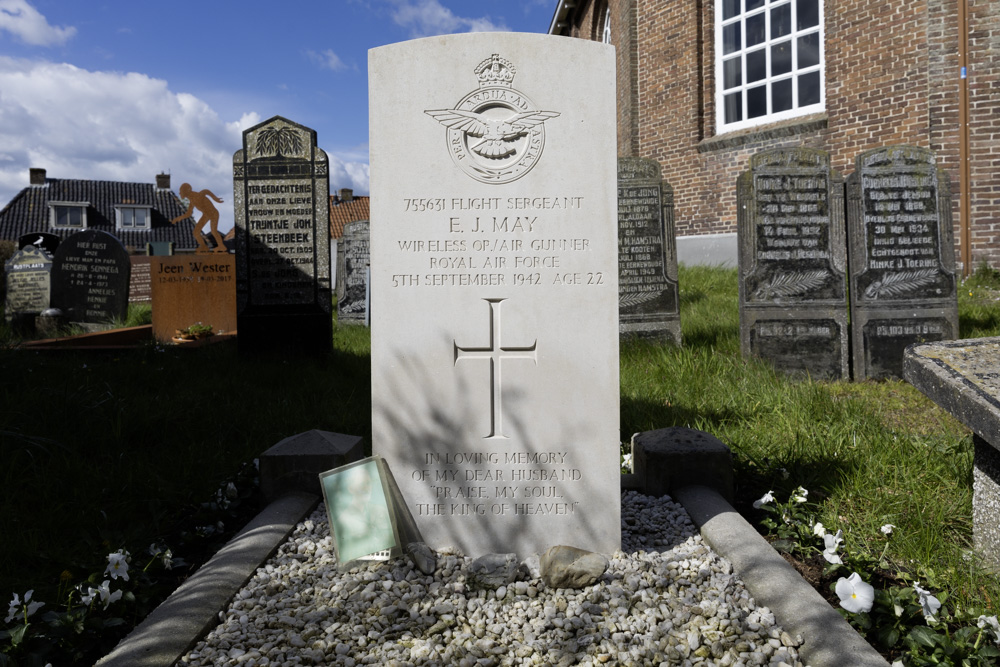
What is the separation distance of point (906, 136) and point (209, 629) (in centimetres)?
1141

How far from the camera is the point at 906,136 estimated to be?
1038 centimetres

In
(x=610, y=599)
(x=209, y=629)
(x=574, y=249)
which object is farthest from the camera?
(x=574, y=249)

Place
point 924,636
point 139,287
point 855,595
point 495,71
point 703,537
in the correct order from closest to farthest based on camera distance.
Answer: point 924,636 → point 855,595 → point 495,71 → point 703,537 → point 139,287

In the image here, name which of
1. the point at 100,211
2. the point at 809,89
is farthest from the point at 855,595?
Result: the point at 100,211

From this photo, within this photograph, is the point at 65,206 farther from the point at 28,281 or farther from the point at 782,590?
the point at 782,590

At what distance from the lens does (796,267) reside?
19.8 ft

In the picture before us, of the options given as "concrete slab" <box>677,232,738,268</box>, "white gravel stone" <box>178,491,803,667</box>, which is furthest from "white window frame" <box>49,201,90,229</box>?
"white gravel stone" <box>178,491,803,667</box>

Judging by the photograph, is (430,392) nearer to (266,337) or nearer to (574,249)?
(574,249)

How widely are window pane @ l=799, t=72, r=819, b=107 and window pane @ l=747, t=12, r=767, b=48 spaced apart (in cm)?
104

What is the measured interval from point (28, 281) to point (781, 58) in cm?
1243

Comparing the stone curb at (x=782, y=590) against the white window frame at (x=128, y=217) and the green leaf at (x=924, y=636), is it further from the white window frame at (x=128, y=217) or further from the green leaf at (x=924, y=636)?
the white window frame at (x=128, y=217)

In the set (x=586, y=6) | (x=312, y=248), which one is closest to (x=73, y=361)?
(x=312, y=248)

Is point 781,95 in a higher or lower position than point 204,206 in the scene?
higher

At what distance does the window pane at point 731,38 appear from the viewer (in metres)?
12.4
